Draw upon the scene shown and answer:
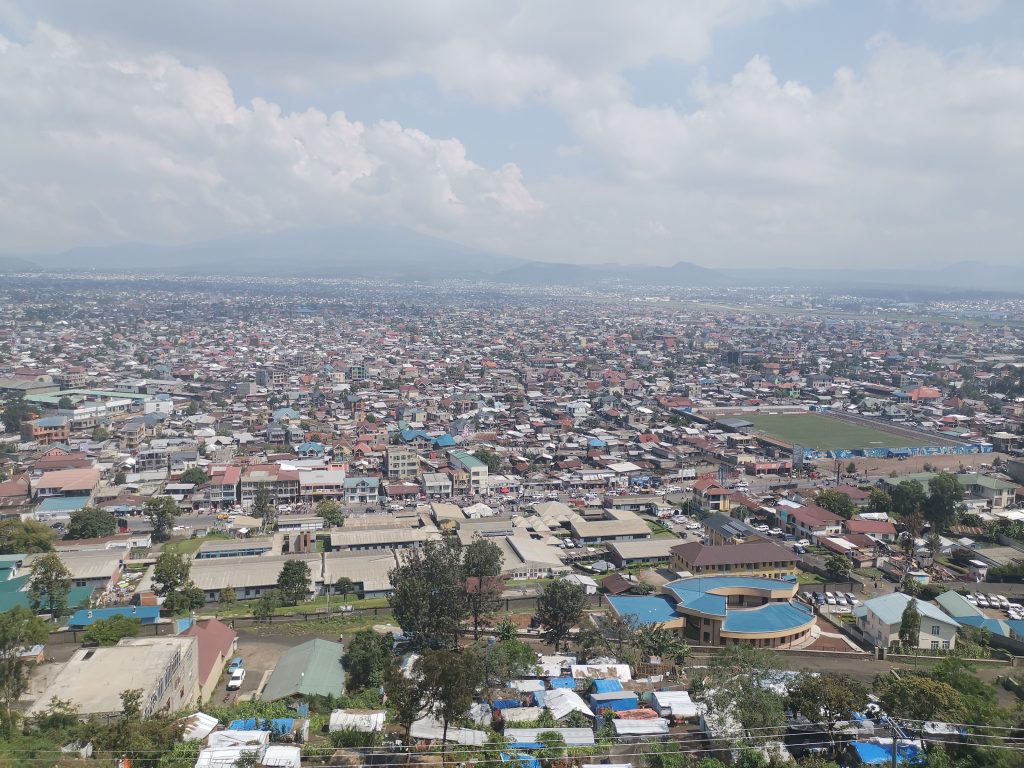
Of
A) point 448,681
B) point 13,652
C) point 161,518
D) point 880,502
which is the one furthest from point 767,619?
point 161,518

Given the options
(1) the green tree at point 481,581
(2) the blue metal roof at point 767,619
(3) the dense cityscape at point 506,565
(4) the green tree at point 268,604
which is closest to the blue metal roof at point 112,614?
(3) the dense cityscape at point 506,565

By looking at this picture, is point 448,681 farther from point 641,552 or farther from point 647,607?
point 641,552

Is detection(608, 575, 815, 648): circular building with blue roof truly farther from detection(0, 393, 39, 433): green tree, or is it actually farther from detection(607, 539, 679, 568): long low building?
detection(0, 393, 39, 433): green tree

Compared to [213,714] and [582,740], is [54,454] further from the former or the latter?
[582,740]

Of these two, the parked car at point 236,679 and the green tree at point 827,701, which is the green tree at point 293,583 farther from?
the green tree at point 827,701

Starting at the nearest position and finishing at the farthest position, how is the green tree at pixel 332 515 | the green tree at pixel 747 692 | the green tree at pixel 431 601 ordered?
the green tree at pixel 747 692 → the green tree at pixel 431 601 → the green tree at pixel 332 515

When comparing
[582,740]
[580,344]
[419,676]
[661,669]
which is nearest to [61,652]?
[419,676]

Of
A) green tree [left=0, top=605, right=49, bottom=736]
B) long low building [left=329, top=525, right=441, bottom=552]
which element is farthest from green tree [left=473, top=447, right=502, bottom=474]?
green tree [left=0, top=605, right=49, bottom=736]
